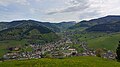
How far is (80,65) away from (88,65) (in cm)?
169

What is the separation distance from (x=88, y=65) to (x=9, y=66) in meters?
16.4

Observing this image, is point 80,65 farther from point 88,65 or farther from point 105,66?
point 105,66

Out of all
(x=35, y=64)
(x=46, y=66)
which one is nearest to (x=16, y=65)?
(x=35, y=64)

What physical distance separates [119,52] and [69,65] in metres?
46.8

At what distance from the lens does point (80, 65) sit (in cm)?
4359

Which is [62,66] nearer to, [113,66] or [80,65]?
[80,65]

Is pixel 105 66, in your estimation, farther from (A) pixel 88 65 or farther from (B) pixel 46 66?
(B) pixel 46 66

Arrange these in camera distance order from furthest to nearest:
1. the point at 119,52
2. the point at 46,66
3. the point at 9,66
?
1. the point at 119,52
2. the point at 9,66
3. the point at 46,66

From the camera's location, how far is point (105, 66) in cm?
4438

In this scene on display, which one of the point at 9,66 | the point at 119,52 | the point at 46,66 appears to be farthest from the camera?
the point at 119,52

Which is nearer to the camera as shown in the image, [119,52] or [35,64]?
[35,64]

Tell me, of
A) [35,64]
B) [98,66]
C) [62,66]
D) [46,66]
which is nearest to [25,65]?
[35,64]

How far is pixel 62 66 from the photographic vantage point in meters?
42.4

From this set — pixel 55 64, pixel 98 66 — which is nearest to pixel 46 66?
pixel 55 64
